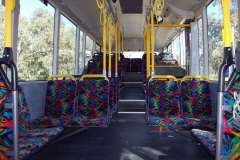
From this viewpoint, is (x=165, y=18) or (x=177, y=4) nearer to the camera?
(x=177, y=4)

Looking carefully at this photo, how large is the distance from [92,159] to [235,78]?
60.1 inches

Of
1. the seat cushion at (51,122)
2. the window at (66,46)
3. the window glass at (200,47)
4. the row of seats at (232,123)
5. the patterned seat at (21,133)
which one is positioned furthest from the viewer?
the window at (66,46)

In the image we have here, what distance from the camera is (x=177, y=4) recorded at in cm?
693

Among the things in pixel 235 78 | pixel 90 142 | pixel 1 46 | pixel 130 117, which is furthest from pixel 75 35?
pixel 235 78

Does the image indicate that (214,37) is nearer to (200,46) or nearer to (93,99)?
(200,46)

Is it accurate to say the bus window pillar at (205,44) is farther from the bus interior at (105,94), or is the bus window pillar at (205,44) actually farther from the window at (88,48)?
the window at (88,48)

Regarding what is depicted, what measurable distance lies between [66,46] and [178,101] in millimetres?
3675

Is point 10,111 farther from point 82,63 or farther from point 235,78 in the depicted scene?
point 82,63

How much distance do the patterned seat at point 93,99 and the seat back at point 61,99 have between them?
16 centimetres

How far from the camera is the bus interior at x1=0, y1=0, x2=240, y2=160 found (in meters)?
1.99

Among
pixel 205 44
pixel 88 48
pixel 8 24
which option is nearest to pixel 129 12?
pixel 88 48

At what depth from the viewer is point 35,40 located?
15.2 feet

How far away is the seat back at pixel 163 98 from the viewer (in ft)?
14.4

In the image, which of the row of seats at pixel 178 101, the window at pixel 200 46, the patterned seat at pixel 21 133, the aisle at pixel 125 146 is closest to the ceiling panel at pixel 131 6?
the window at pixel 200 46
